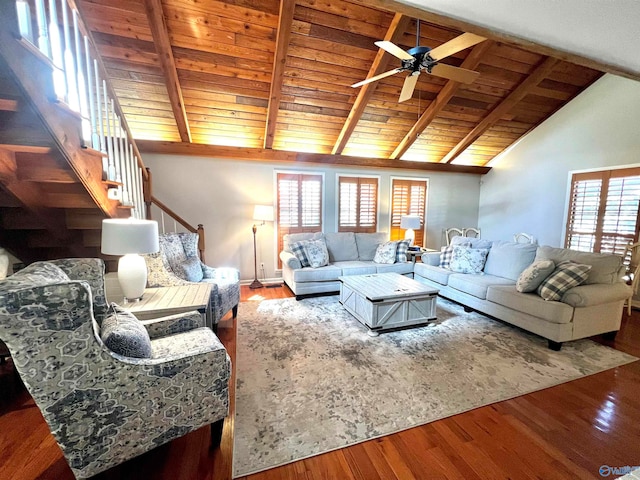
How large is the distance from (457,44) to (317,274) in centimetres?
305

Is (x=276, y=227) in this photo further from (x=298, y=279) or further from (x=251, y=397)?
(x=251, y=397)

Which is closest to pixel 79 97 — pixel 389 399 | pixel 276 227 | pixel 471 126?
pixel 389 399

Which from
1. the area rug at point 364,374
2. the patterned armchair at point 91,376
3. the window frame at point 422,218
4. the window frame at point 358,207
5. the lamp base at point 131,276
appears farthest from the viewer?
the window frame at point 422,218

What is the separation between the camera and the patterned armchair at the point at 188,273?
273 cm

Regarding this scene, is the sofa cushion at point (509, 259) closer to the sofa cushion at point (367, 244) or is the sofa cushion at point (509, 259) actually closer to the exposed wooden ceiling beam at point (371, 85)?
the sofa cushion at point (367, 244)

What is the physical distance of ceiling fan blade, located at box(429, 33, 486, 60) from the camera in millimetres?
2183

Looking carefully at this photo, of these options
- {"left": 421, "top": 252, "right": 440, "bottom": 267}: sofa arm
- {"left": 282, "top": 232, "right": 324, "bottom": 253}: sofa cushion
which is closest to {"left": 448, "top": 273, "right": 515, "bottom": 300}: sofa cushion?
{"left": 421, "top": 252, "right": 440, "bottom": 267}: sofa arm

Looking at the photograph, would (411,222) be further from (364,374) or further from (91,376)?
(91,376)

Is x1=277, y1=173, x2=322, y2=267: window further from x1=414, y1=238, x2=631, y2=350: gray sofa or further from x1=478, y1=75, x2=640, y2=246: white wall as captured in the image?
x1=478, y1=75, x2=640, y2=246: white wall

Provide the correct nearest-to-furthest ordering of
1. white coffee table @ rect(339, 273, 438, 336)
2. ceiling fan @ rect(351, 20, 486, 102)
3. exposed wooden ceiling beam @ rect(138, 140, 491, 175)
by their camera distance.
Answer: ceiling fan @ rect(351, 20, 486, 102) → white coffee table @ rect(339, 273, 438, 336) → exposed wooden ceiling beam @ rect(138, 140, 491, 175)

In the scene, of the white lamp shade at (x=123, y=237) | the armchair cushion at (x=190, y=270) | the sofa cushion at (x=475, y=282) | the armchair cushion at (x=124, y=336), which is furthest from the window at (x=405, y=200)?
the armchair cushion at (x=124, y=336)

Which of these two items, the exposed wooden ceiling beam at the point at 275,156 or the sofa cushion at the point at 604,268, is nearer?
the sofa cushion at the point at 604,268

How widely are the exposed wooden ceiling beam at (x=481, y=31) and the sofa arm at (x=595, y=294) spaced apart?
2132mm

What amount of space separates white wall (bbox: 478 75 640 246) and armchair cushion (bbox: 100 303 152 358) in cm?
627
